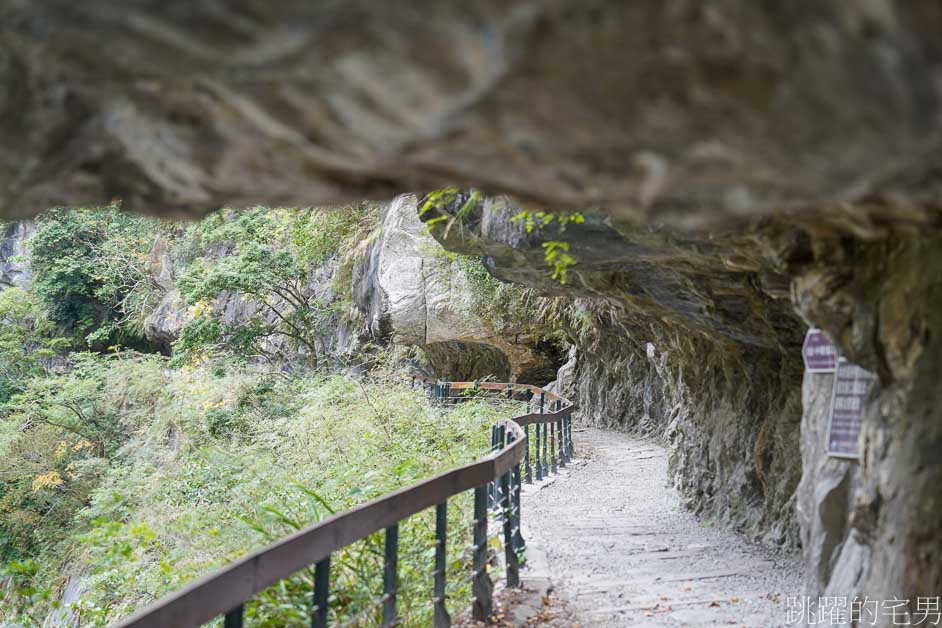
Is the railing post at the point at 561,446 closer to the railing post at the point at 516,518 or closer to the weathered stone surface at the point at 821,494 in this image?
the railing post at the point at 516,518

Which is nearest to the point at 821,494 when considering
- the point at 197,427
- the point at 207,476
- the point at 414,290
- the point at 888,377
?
the point at 888,377

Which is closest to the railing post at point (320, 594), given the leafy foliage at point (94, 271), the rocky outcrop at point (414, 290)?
the rocky outcrop at point (414, 290)

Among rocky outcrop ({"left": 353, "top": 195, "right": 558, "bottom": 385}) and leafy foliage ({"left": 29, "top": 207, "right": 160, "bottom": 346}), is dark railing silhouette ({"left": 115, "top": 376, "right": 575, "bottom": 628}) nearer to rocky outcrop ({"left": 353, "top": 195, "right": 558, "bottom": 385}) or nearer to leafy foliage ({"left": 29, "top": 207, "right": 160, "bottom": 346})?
rocky outcrop ({"left": 353, "top": 195, "right": 558, "bottom": 385})

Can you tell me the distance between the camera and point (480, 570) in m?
4.78

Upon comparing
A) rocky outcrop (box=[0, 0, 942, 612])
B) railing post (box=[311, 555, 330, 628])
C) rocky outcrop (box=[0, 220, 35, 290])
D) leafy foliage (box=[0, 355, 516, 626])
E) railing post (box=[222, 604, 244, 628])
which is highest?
rocky outcrop (box=[0, 220, 35, 290])

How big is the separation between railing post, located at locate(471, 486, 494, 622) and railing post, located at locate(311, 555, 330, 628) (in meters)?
1.77

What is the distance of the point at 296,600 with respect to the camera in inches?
163

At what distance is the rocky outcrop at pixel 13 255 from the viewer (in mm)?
37188

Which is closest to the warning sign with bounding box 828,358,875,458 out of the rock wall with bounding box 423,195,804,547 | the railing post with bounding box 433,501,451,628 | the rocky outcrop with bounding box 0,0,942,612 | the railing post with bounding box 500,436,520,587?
the rocky outcrop with bounding box 0,0,942,612

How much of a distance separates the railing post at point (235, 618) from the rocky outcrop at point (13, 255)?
39.9 m

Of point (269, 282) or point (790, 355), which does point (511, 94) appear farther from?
point (269, 282)

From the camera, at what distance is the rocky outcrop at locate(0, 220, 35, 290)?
122 ft

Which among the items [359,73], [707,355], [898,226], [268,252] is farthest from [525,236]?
[268,252]

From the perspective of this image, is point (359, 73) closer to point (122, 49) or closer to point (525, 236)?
point (122, 49)
